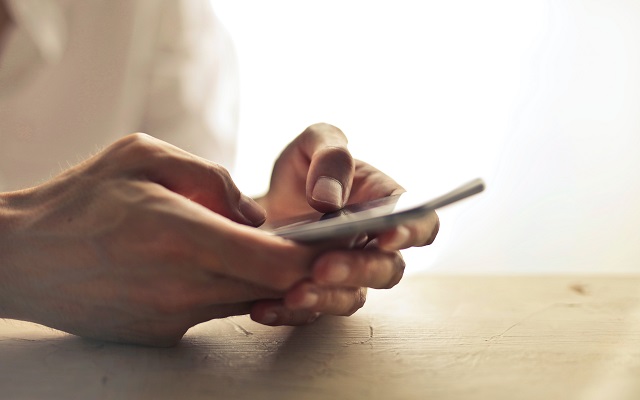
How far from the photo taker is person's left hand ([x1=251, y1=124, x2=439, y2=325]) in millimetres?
405

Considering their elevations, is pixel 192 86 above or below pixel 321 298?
above

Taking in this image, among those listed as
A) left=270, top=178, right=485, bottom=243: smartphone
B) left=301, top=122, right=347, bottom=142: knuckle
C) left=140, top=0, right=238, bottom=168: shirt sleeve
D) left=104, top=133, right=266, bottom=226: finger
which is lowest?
left=270, top=178, right=485, bottom=243: smartphone

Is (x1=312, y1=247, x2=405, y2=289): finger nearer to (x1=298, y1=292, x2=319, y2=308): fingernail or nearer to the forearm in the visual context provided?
(x1=298, y1=292, x2=319, y2=308): fingernail

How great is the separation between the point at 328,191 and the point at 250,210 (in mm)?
68

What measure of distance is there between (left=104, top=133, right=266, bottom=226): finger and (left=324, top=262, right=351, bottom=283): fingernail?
0.37ft

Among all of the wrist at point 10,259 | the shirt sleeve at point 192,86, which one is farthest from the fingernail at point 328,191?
the shirt sleeve at point 192,86

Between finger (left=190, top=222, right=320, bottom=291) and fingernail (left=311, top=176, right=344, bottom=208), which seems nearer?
finger (left=190, top=222, right=320, bottom=291)

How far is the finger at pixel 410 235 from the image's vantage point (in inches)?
17.0

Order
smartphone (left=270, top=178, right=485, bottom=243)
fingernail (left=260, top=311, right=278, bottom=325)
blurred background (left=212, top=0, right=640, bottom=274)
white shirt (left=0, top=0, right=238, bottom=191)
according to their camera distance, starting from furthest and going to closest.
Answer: blurred background (left=212, top=0, right=640, bottom=274), white shirt (left=0, top=0, right=238, bottom=191), fingernail (left=260, top=311, right=278, bottom=325), smartphone (left=270, top=178, right=485, bottom=243)

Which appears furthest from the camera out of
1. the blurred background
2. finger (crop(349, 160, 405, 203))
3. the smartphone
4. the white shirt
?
the blurred background

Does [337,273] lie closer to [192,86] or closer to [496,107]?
[192,86]

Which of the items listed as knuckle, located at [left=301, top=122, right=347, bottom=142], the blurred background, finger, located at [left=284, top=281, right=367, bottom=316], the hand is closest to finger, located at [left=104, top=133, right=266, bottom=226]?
the hand

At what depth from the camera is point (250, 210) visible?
489 mm

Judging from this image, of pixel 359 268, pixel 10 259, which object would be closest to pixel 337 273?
pixel 359 268
